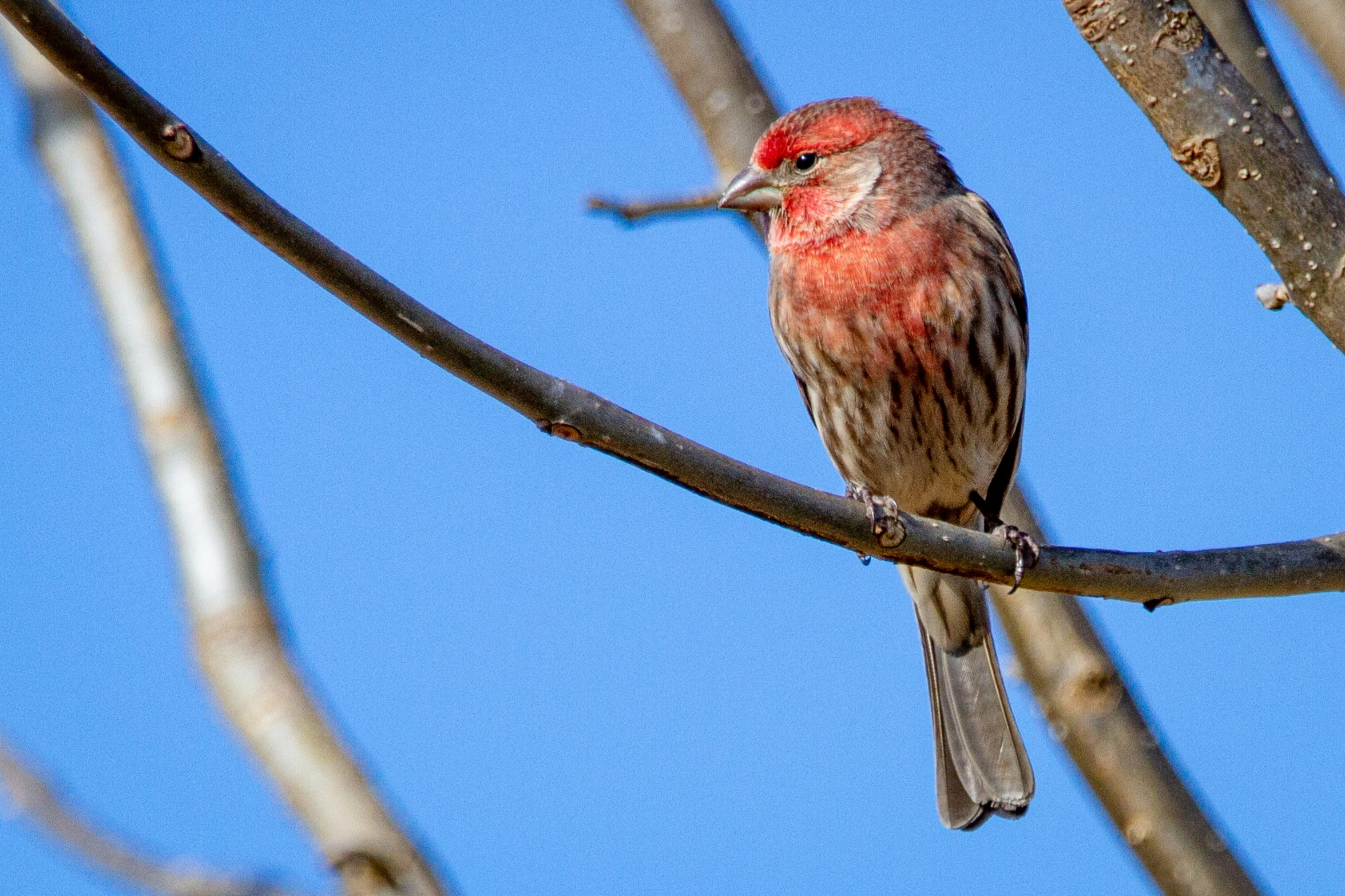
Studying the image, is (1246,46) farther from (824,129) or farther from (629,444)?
(824,129)

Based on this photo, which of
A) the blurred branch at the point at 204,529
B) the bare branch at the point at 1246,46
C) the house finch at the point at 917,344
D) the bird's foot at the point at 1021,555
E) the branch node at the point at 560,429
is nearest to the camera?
the branch node at the point at 560,429

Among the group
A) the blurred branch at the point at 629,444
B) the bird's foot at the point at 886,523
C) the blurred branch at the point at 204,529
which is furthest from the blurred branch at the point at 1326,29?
the blurred branch at the point at 204,529

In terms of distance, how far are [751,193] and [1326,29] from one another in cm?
219

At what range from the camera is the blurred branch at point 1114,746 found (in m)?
4.31

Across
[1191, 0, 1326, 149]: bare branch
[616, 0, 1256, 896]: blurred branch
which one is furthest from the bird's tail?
[1191, 0, 1326, 149]: bare branch

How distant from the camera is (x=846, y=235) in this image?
5.50 meters

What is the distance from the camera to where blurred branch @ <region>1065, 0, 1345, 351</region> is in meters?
3.31

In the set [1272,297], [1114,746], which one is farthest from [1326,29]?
[1114,746]

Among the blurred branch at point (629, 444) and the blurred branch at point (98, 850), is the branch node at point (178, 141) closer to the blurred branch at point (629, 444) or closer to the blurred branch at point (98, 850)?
the blurred branch at point (629, 444)

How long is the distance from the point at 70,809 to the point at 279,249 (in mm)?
1045

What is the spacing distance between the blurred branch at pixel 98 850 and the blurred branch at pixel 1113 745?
2815 mm

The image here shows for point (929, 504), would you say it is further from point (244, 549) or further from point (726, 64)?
point (244, 549)

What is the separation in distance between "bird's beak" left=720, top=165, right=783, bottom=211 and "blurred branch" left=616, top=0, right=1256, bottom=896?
161cm

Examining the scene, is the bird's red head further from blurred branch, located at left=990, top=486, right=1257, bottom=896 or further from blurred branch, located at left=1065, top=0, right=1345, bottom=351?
blurred branch, located at left=1065, top=0, right=1345, bottom=351
